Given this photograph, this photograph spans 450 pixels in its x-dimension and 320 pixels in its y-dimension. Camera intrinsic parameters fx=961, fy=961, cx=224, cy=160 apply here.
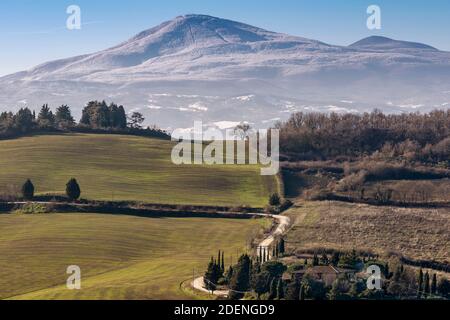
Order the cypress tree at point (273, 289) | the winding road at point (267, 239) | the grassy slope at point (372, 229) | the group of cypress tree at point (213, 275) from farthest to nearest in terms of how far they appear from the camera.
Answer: the grassy slope at point (372, 229)
the group of cypress tree at point (213, 275)
the winding road at point (267, 239)
the cypress tree at point (273, 289)

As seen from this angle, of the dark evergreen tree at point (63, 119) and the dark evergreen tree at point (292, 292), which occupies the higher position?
the dark evergreen tree at point (63, 119)

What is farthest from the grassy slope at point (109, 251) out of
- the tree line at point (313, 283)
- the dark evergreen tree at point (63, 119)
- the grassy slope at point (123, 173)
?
the dark evergreen tree at point (63, 119)

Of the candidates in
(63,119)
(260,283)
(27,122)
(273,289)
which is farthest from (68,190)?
(63,119)

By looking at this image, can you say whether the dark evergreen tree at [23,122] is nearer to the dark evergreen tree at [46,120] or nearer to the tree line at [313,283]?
the dark evergreen tree at [46,120]

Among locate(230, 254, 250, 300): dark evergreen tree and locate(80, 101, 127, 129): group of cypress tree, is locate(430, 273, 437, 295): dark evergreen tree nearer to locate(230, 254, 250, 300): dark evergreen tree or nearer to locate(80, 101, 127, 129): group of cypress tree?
Result: locate(230, 254, 250, 300): dark evergreen tree

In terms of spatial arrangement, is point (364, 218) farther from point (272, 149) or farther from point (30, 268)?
point (272, 149)

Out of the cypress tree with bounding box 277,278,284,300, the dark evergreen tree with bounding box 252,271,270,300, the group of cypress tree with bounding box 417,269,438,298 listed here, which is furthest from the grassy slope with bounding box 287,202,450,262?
the cypress tree with bounding box 277,278,284,300
